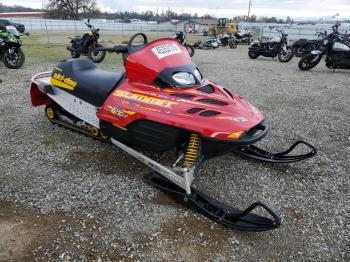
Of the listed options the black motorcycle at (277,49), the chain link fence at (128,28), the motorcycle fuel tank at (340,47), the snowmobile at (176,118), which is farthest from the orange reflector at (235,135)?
the chain link fence at (128,28)

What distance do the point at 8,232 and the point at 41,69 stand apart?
7.52 meters

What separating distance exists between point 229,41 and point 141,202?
1857cm

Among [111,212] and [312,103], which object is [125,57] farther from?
[312,103]

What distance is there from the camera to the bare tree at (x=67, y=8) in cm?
5659

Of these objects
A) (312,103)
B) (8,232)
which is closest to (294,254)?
(8,232)

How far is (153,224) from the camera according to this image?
267 centimetres

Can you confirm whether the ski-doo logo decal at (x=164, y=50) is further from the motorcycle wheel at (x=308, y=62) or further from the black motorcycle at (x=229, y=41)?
the black motorcycle at (x=229, y=41)

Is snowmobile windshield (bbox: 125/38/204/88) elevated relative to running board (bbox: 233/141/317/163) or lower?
elevated

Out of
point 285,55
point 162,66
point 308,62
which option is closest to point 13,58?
point 162,66

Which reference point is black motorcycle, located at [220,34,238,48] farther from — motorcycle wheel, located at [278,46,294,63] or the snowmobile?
the snowmobile

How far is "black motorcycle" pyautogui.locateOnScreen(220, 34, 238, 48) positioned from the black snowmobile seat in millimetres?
16913

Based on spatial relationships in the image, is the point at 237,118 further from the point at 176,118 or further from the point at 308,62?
the point at 308,62

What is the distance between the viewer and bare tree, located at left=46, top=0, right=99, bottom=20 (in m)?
56.6

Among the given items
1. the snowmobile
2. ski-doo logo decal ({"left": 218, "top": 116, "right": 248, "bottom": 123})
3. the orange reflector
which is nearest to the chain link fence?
the snowmobile
